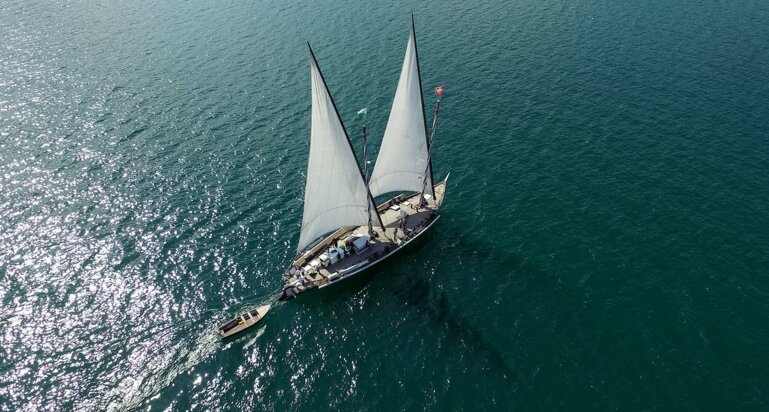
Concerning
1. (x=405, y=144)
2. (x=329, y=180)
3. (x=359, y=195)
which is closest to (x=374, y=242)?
(x=359, y=195)

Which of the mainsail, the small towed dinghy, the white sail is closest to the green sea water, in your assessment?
the small towed dinghy

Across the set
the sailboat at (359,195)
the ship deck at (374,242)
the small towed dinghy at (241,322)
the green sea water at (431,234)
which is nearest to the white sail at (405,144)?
the sailboat at (359,195)

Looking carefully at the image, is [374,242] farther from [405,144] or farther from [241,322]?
[241,322]

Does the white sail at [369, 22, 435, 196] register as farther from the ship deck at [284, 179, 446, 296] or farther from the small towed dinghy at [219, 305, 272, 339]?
the small towed dinghy at [219, 305, 272, 339]

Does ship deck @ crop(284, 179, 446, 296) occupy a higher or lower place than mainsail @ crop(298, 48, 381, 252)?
lower

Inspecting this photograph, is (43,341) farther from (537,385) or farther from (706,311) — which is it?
(706,311)

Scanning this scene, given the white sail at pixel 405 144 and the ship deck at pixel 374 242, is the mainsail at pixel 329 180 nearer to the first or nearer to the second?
the ship deck at pixel 374 242

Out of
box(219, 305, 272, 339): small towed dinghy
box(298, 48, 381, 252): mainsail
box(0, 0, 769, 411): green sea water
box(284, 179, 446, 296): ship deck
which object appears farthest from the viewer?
box(284, 179, 446, 296): ship deck
